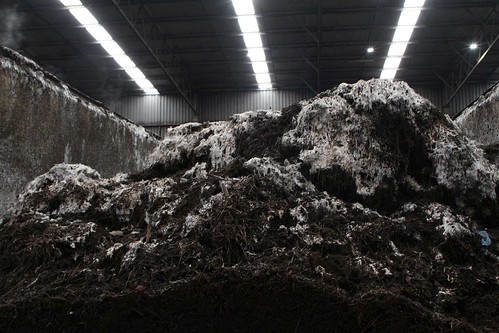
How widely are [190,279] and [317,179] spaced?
101 centimetres

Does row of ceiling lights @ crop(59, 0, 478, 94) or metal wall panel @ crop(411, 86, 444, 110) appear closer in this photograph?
row of ceiling lights @ crop(59, 0, 478, 94)

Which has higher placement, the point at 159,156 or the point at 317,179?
the point at 159,156

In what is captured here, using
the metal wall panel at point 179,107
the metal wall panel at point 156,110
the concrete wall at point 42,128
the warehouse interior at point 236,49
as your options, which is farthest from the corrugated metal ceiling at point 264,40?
the concrete wall at point 42,128

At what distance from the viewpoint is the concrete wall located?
12.8ft

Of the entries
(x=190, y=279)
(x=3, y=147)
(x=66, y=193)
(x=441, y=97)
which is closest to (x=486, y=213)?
(x=190, y=279)

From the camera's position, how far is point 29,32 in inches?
428

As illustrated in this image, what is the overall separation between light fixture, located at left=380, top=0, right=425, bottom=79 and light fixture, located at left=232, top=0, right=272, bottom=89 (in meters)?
3.34

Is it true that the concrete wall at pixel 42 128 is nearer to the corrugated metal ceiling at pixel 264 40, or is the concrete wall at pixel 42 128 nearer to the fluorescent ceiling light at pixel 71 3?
the corrugated metal ceiling at pixel 264 40

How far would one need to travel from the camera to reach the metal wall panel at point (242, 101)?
47.1ft

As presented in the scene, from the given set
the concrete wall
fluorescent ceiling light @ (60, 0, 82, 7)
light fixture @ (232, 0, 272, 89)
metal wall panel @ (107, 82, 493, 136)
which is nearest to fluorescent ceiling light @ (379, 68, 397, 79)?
metal wall panel @ (107, 82, 493, 136)

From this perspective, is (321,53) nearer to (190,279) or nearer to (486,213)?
(486,213)

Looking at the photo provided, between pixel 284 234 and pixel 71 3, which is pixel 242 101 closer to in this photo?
pixel 71 3

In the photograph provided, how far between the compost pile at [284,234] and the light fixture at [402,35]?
7942 millimetres

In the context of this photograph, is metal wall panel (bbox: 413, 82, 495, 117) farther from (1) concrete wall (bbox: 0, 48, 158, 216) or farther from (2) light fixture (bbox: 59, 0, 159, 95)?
(1) concrete wall (bbox: 0, 48, 158, 216)
